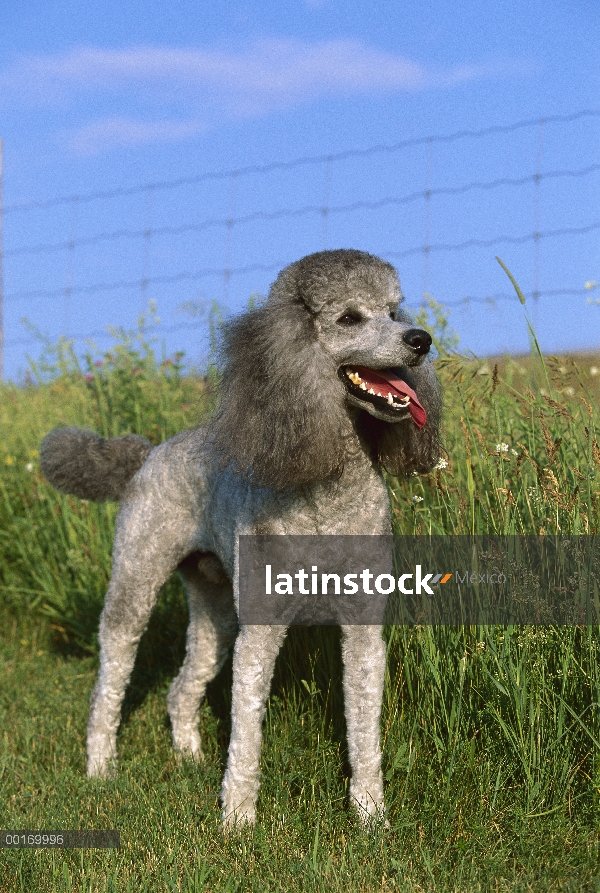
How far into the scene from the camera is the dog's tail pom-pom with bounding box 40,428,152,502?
439 cm

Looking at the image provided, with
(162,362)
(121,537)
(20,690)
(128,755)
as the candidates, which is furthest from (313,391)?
(162,362)

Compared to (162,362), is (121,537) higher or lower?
lower

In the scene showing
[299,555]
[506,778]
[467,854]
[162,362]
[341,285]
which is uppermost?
[162,362]

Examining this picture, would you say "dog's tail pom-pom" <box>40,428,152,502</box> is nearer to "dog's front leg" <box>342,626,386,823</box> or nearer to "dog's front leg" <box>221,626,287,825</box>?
"dog's front leg" <box>221,626,287,825</box>

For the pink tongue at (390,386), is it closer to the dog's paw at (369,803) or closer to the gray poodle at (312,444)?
the gray poodle at (312,444)

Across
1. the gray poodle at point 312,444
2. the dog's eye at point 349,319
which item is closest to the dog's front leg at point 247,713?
the gray poodle at point 312,444

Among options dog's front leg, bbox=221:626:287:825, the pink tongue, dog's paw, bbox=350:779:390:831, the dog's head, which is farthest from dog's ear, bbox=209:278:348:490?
dog's paw, bbox=350:779:390:831

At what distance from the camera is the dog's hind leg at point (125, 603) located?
400 cm

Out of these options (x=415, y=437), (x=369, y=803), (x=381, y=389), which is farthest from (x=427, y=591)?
(x=381, y=389)

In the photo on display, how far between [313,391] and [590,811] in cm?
173

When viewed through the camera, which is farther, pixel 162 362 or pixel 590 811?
pixel 162 362

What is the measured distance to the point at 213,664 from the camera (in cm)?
437

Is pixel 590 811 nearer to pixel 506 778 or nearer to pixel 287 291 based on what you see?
pixel 506 778

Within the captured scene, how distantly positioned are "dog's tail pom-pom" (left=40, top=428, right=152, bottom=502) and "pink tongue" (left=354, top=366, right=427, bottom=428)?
160 centimetres
